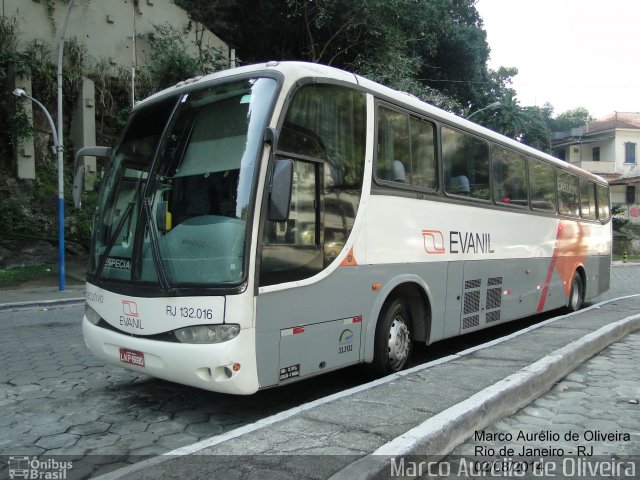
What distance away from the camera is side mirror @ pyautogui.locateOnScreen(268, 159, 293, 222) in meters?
4.13

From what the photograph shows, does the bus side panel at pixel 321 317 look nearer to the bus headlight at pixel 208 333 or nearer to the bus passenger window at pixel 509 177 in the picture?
the bus headlight at pixel 208 333

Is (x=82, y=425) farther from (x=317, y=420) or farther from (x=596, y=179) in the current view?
(x=596, y=179)

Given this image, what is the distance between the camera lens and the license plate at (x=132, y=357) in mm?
4496

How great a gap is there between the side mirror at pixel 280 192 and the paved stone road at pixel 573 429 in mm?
2100

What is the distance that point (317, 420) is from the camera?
152 inches

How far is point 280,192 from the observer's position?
4.14m

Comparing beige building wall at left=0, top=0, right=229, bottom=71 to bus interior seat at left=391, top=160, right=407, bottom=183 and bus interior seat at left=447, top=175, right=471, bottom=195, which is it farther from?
bus interior seat at left=391, top=160, right=407, bottom=183

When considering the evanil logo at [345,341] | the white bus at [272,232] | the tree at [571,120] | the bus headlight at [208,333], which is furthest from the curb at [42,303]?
the tree at [571,120]

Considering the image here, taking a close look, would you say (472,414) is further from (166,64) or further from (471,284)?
(166,64)

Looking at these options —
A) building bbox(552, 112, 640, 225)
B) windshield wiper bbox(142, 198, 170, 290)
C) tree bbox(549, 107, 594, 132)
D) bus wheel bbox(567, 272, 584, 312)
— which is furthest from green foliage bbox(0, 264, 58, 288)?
tree bbox(549, 107, 594, 132)

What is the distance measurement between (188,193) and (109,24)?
21.7 meters

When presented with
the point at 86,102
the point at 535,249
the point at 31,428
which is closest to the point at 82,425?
the point at 31,428

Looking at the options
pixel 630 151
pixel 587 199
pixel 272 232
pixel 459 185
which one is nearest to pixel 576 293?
pixel 587 199

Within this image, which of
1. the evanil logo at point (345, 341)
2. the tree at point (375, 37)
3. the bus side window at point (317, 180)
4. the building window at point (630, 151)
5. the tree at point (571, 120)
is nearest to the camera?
the bus side window at point (317, 180)
